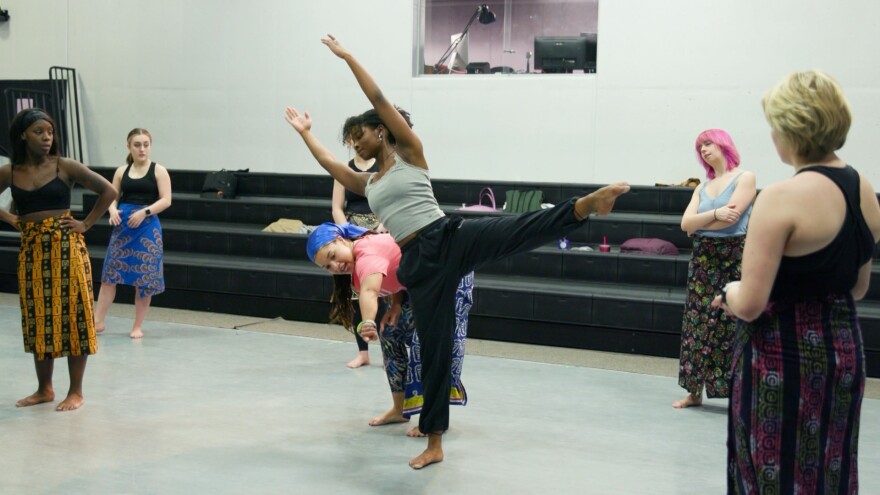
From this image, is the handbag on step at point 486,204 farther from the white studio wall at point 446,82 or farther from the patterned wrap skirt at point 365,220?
the patterned wrap skirt at point 365,220

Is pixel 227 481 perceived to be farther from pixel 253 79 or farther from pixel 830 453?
pixel 253 79

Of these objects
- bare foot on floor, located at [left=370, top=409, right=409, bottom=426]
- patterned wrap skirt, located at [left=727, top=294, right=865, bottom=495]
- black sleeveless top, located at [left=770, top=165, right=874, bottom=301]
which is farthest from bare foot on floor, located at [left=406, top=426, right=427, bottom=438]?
black sleeveless top, located at [left=770, top=165, right=874, bottom=301]

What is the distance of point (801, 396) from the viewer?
1.99 meters

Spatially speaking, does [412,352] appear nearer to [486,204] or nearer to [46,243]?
[46,243]

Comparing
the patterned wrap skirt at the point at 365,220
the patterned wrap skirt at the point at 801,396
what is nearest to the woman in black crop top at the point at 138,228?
the patterned wrap skirt at the point at 365,220

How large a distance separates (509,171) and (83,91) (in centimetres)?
518

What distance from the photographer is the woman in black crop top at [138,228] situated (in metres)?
6.39

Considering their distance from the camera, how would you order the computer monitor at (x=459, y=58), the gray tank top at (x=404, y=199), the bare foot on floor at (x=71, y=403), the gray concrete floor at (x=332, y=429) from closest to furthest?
the gray tank top at (x=404, y=199)
the gray concrete floor at (x=332, y=429)
the bare foot on floor at (x=71, y=403)
the computer monitor at (x=459, y=58)

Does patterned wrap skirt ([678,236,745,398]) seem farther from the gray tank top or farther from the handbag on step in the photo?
the handbag on step

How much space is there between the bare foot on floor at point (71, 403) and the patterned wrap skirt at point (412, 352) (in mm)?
1617

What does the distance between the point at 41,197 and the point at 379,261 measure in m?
1.91

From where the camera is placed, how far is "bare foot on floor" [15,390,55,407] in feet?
15.1

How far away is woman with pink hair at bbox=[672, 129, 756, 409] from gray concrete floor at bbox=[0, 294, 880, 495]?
0.27m

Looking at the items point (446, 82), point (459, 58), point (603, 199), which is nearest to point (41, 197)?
point (603, 199)
